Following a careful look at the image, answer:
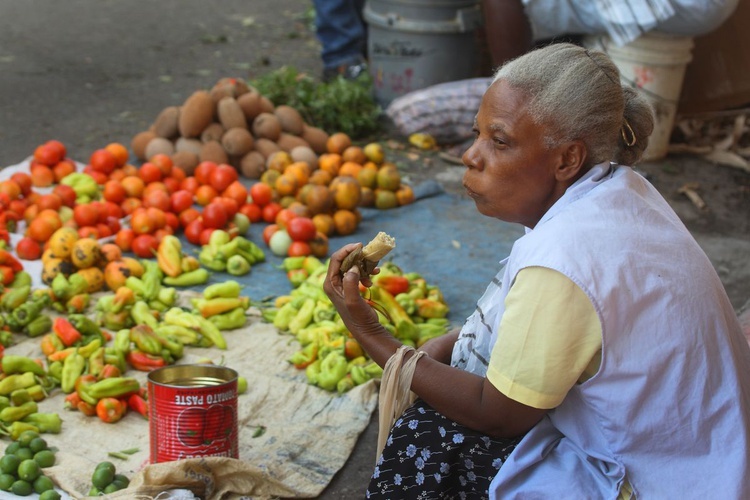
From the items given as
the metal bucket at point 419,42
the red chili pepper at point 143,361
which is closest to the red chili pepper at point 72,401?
the red chili pepper at point 143,361

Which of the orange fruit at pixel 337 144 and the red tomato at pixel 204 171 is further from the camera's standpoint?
the orange fruit at pixel 337 144

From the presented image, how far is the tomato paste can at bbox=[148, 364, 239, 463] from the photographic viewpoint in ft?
8.38

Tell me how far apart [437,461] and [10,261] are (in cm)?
276

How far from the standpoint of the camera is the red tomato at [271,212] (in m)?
5.18

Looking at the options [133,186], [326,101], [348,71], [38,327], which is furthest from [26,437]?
[348,71]

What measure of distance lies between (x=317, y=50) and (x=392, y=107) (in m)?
3.50

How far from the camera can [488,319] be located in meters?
2.29

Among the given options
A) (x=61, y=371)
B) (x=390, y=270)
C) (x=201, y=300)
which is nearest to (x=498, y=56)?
(x=390, y=270)

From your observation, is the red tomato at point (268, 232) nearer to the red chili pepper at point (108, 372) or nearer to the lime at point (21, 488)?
the red chili pepper at point (108, 372)

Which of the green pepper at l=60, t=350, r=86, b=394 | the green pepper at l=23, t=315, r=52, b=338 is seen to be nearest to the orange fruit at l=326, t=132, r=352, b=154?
the green pepper at l=23, t=315, r=52, b=338

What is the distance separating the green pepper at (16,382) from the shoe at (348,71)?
15.4ft

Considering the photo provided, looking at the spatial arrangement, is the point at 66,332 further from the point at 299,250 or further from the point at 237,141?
the point at 237,141

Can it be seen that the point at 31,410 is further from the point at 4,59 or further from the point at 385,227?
the point at 4,59

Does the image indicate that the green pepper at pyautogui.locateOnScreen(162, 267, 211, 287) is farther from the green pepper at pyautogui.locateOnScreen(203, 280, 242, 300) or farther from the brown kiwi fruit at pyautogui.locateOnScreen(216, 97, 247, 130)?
the brown kiwi fruit at pyautogui.locateOnScreen(216, 97, 247, 130)
